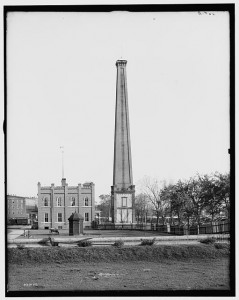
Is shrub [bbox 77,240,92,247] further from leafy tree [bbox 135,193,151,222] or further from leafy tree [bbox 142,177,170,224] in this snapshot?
leafy tree [bbox 135,193,151,222]

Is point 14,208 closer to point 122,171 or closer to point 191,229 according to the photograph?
point 191,229

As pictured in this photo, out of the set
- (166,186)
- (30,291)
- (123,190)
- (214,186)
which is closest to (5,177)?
(30,291)

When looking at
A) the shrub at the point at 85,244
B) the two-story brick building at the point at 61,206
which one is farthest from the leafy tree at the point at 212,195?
the two-story brick building at the point at 61,206

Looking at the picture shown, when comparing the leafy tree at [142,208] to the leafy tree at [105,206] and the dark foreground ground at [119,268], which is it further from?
the dark foreground ground at [119,268]

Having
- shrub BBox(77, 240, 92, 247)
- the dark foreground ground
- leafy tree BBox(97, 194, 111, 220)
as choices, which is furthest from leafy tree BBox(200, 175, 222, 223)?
leafy tree BBox(97, 194, 111, 220)

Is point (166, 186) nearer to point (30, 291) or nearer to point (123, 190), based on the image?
point (30, 291)

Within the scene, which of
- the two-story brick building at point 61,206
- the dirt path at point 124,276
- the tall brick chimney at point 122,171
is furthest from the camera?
the tall brick chimney at point 122,171

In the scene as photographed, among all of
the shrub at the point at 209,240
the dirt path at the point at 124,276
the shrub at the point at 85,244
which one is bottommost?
the dirt path at the point at 124,276

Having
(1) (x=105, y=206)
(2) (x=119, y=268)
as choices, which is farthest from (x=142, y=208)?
(2) (x=119, y=268)
